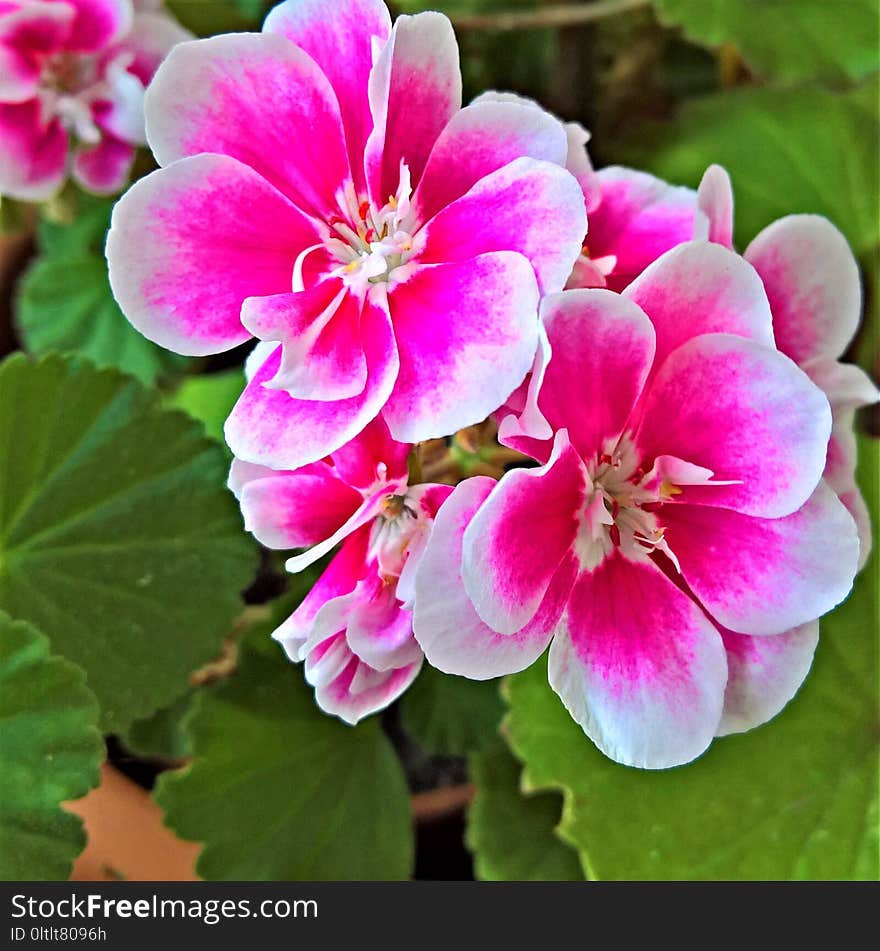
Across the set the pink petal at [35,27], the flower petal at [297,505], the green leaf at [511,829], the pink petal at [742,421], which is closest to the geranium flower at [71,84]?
the pink petal at [35,27]

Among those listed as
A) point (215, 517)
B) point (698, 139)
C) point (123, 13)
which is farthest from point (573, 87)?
A: point (215, 517)

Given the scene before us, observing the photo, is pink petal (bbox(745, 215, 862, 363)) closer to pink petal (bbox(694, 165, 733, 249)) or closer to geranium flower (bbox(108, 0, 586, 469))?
pink petal (bbox(694, 165, 733, 249))

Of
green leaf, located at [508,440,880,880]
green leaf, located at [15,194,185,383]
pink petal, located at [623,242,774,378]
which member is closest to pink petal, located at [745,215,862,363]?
pink petal, located at [623,242,774,378]

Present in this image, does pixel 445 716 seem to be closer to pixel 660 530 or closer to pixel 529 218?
pixel 660 530

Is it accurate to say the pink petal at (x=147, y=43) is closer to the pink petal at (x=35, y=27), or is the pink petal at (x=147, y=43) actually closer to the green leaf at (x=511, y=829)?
the pink petal at (x=35, y=27)

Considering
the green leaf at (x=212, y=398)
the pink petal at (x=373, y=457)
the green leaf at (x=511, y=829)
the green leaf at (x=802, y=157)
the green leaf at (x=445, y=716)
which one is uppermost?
the pink petal at (x=373, y=457)
